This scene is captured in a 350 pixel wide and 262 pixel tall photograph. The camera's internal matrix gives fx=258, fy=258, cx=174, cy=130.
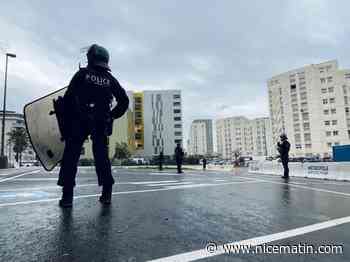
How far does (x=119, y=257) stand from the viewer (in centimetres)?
181

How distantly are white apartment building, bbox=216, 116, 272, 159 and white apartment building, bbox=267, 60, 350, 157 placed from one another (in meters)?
54.0

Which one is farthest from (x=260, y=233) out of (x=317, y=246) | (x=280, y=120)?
(x=280, y=120)

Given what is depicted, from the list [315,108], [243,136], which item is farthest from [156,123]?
[243,136]

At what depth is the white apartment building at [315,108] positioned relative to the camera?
9519 centimetres

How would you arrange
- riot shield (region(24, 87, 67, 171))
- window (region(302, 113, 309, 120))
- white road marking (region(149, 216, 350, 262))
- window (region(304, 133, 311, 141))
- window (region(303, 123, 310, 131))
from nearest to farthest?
white road marking (region(149, 216, 350, 262)) < riot shield (region(24, 87, 67, 171)) < window (region(304, 133, 311, 141)) < window (region(303, 123, 310, 131)) < window (region(302, 113, 309, 120))

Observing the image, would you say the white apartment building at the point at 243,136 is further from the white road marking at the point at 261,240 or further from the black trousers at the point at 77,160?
the white road marking at the point at 261,240

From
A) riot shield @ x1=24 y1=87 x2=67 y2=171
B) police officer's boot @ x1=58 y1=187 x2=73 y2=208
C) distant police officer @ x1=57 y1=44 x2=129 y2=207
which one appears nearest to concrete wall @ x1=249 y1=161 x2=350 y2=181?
distant police officer @ x1=57 y1=44 x2=129 y2=207

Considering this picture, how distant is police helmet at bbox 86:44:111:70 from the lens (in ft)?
12.9

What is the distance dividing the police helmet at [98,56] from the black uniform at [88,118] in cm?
7

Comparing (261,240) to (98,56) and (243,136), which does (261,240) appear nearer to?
(98,56)

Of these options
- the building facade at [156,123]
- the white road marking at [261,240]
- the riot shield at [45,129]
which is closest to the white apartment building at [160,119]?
the building facade at [156,123]

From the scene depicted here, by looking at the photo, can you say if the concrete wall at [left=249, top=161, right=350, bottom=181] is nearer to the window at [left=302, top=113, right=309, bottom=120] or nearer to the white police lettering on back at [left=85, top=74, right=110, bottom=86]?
the white police lettering on back at [left=85, top=74, right=110, bottom=86]

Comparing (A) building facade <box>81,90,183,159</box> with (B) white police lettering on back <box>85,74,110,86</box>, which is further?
(A) building facade <box>81,90,183,159</box>

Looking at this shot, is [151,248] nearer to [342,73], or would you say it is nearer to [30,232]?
[30,232]
